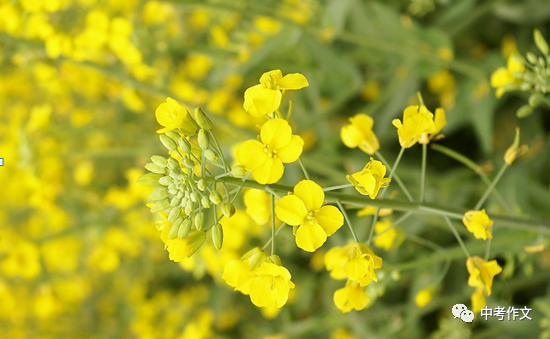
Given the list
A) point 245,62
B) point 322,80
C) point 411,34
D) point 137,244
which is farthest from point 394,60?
point 137,244

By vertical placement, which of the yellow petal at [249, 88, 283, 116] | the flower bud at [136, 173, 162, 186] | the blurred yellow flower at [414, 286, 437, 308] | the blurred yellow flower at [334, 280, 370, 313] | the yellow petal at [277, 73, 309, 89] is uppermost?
the yellow petal at [277, 73, 309, 89]

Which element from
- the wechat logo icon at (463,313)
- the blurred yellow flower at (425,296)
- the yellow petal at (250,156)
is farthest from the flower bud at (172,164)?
the wechat logo icon at (463,313)

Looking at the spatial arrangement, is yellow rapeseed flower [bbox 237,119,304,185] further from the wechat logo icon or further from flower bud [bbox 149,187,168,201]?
the wechat logo icon

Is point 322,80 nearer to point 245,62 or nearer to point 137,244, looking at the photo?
point 245,62

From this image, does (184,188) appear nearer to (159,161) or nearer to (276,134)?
(159,161)

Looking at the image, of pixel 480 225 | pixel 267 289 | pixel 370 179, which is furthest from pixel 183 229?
pixel 480 225

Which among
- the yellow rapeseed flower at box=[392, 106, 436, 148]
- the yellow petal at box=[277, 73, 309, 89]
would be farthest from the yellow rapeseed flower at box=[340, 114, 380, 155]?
the yellow petal at box=[277, 73, 309, 89]

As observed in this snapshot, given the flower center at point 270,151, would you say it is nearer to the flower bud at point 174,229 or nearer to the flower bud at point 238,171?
the flower bud at point 238,171
